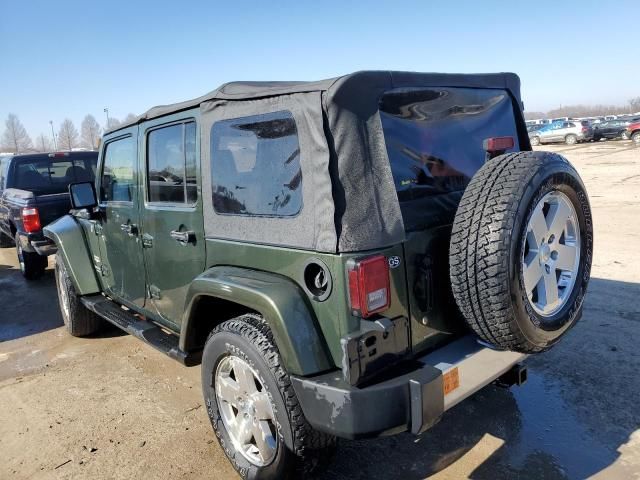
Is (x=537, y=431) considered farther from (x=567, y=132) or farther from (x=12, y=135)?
(x=12, y=135)

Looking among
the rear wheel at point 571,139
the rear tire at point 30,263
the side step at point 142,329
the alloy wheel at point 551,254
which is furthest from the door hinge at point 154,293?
the rear wheel at point 571,139

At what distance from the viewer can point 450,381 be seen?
2.26 meters

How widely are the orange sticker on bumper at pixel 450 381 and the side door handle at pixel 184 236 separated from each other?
→ 1.64 metres

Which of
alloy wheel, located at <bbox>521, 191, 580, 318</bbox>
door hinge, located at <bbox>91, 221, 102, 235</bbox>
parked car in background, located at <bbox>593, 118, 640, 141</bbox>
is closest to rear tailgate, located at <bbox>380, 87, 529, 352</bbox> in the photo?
alloy wheel, located at <bbox>521, 191, 580, 318</bbox>

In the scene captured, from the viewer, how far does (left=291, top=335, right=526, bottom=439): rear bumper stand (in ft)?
6.88

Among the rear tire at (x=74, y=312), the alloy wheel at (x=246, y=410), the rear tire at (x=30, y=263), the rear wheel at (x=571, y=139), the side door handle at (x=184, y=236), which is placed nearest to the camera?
the alloy wheel at (x=246, y=410)

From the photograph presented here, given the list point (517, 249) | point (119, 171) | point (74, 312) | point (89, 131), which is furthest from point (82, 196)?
point (89, 131)

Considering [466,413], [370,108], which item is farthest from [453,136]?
[466,413]

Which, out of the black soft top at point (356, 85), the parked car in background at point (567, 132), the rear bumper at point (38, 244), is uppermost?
the parked car in background at point (567, 132)

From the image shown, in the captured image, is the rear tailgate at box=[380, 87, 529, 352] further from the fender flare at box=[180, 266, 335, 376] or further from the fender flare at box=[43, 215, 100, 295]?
the fender flare at box=[43, 215, 100, 295]

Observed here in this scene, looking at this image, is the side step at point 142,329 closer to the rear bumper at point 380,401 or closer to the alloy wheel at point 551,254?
the rear bumper at point 380,401

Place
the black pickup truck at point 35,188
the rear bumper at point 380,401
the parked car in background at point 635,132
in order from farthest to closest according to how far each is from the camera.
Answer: the parked car in background at point 635,132, the black pickup truck at point 35,188, the rear bumper at point 380,401

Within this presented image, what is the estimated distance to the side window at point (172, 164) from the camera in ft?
9.94

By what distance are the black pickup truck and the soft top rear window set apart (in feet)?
19.6
